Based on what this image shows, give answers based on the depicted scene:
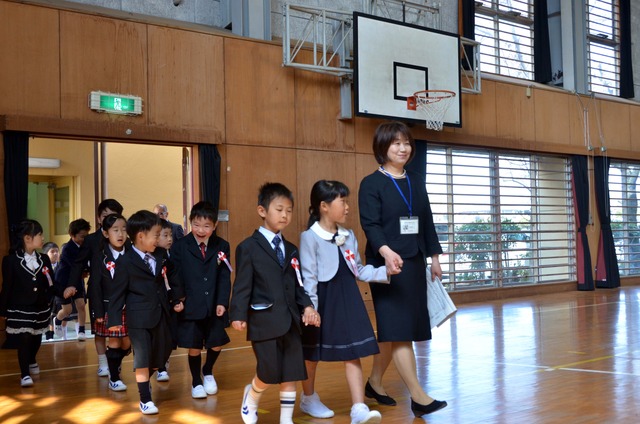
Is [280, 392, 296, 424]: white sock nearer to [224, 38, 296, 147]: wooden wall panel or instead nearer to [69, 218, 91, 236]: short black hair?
[69, 218, 91, 236]: short black hair

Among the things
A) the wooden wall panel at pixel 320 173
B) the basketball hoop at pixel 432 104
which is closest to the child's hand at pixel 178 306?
A: the wooden wall panel at pixel 320 173

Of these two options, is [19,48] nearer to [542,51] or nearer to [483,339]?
[483,339]

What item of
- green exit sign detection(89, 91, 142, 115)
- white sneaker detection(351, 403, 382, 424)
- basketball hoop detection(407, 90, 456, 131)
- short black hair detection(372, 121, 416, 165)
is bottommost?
white sneaker detection(351, 403, 382, 424)

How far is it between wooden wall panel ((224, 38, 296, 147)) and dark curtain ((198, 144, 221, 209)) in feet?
1.14

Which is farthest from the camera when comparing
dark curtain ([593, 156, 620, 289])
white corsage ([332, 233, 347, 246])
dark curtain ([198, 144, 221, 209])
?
dark curtain ([593, 156, 620, 289])

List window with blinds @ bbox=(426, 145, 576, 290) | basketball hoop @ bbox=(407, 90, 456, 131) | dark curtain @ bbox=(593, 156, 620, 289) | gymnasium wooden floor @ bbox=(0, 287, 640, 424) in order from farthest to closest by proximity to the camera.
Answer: dark curtain @ bbox=(593, 156, 620, 289) → window with blinds @ bbox=(426, 145, 576, 290) → basketball hoop @ bbox=(407, 90, 456, 131) → gymnasium wooden floor @ bbox=(0, 287, 640, 424)

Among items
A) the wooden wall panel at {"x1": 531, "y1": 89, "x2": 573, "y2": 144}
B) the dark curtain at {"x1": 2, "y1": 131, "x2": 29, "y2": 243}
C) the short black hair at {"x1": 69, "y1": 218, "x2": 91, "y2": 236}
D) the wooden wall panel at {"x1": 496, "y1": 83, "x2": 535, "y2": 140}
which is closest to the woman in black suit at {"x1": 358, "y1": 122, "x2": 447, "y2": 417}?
the short black hair at {"x1": 69, "y1": 218, "x2": 91, "y2": 236}

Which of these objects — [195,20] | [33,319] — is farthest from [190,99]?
[33,319]

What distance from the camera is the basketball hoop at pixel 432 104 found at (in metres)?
9.95

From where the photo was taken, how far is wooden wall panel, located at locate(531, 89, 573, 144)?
12.5 metres

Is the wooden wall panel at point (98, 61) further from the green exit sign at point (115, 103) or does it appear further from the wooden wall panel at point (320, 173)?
the wooden wall panel at point (320, 173)

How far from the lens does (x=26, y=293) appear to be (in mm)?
5133

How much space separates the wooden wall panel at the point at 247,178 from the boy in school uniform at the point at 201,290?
4081 millimetres

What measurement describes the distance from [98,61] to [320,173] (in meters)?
3.26
